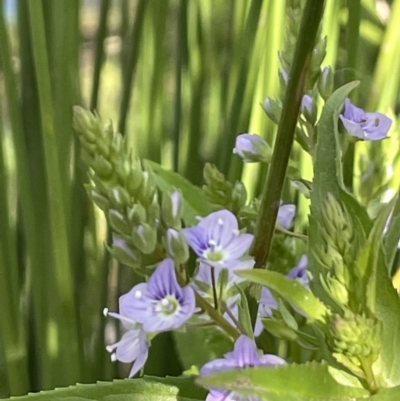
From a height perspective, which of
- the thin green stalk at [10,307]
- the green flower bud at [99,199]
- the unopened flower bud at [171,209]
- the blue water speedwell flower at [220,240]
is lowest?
the thin green stalk at [10,307]

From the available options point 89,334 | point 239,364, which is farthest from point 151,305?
point 89,334

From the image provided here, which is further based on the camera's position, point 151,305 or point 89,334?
point 89,334

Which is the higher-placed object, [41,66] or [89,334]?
[41,66]

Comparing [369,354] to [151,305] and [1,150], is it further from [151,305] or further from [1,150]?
[1,150]

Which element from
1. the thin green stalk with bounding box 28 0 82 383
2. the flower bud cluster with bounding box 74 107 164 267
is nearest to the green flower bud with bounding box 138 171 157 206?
the flower bud cluster with bounding box 74 107 164 267

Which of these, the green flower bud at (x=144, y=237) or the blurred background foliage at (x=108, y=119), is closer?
the green flower bud at (x=144, y=237)

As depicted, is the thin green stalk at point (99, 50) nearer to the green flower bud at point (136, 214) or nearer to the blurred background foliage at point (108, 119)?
the blurred background foliage at point (108, 119)

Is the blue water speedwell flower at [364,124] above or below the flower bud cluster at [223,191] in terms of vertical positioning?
above

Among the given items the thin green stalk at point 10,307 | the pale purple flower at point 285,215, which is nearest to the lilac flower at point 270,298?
the pale purple flower at point 285,215
